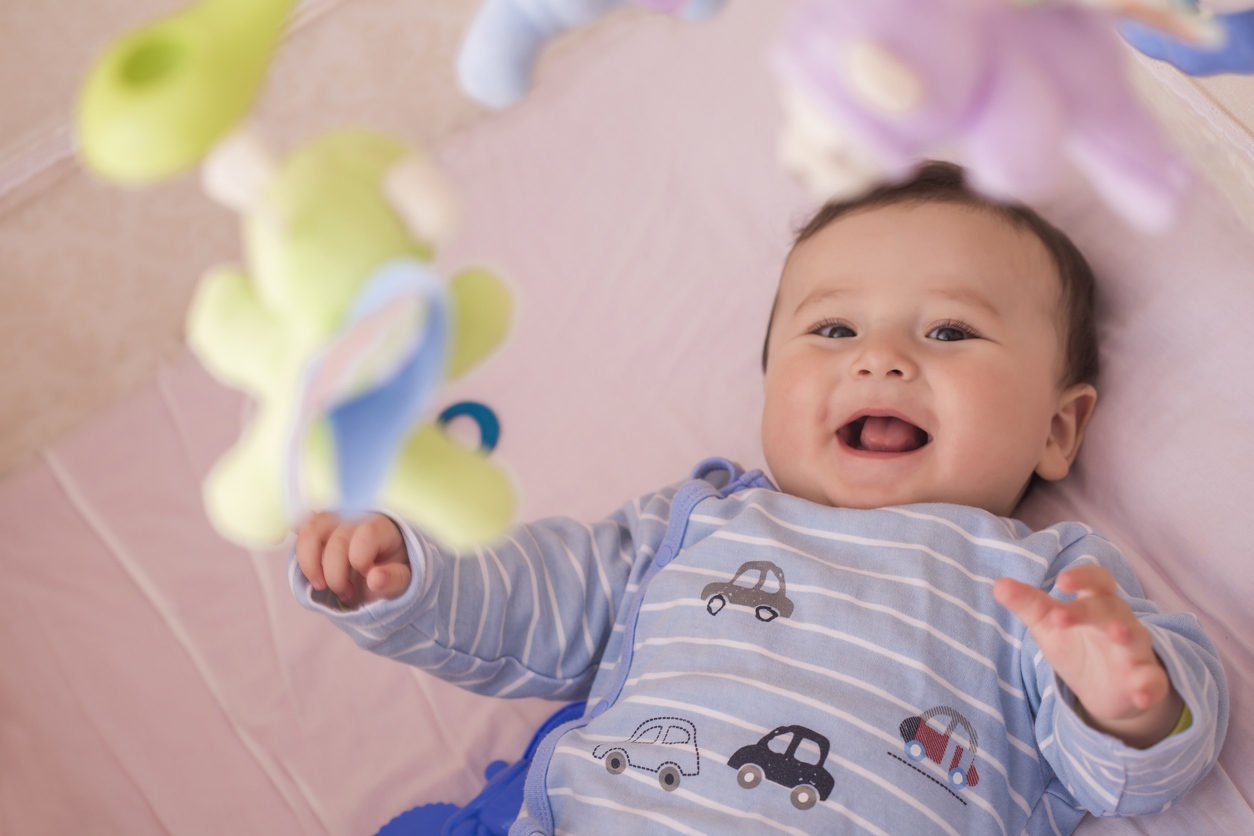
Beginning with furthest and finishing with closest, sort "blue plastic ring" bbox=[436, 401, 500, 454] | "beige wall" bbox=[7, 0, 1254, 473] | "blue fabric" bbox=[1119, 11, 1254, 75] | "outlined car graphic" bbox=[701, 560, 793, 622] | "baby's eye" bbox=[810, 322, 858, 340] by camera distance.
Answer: "blue plastic ring" bbox=[436, 401, 500, 454], "beige wall" bbox=[7, 0, 1254, 473], "baby's eye" bbox=[810, 322, 858, 340], "outlined car graphic" bbox=[701, 560, 793, 622], "blue fabric" bbox=[1119, 11, 1254, 75]

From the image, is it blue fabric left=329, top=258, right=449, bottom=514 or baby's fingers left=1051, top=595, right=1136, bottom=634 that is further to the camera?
baby's fingers left=1051, top=595, right=1136, bottom=634

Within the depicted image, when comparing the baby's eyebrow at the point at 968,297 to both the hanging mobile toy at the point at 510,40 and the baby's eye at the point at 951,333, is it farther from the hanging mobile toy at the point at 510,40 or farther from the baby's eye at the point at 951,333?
the hanging mobile toy at the point at 510,40

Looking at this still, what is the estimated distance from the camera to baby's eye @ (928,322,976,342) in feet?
2.61

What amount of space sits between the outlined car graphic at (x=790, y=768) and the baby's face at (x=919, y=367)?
216mm

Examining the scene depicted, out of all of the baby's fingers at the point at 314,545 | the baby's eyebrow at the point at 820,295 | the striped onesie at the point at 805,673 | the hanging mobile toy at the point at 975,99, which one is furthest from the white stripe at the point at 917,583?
the hanging mobile toy at the point at 975,99

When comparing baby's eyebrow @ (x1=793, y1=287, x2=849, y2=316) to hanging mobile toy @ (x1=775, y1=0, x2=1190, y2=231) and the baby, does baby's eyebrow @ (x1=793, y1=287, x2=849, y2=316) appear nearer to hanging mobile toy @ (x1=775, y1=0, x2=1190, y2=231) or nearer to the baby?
the baby

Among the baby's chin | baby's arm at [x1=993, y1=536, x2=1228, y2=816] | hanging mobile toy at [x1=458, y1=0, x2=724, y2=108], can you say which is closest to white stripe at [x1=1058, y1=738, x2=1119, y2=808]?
baby's arm at [x1=993, y1=536, x2=1228, y2=816]

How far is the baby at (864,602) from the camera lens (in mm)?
632

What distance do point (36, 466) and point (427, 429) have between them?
3.16 feet

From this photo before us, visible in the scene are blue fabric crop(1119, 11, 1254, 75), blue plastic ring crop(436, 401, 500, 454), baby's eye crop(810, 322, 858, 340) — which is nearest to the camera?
blue fabric crop(1119, 11, 1254, 75)

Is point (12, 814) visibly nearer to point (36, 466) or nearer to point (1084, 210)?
point (36, 466)

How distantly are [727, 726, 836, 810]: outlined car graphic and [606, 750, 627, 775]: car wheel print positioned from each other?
8cm

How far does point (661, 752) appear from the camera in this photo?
0.68 metres

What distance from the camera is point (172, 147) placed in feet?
0.86
